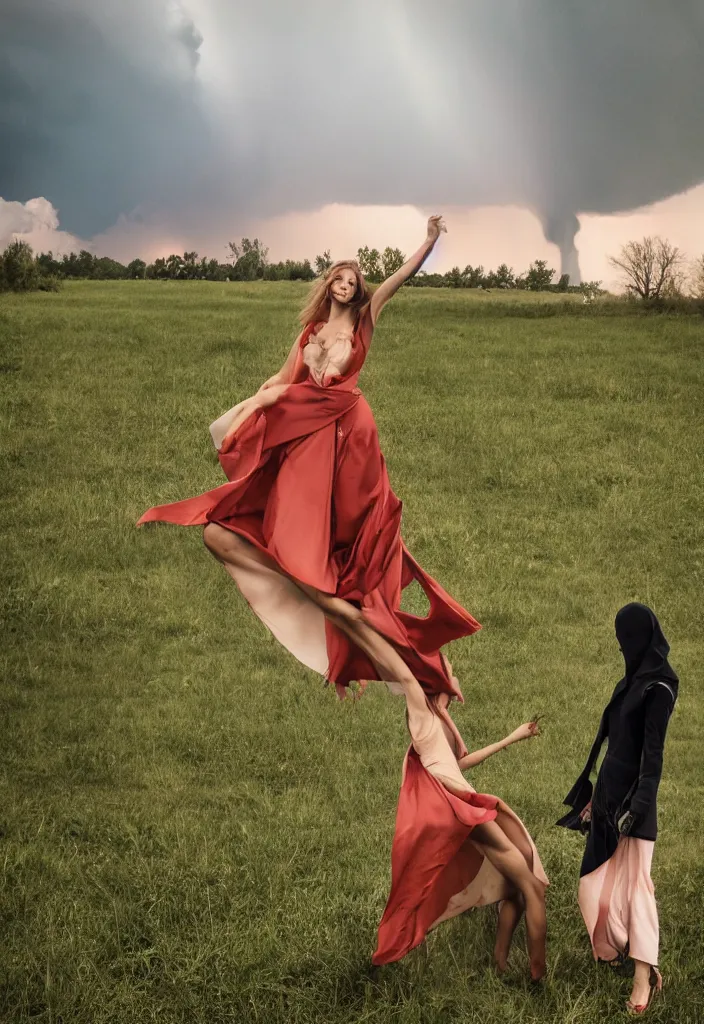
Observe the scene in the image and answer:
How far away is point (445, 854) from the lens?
215 inches

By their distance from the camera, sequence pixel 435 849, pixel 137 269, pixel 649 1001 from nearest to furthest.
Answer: pixel 435 849, pixel 649 1001, pixel 137 269

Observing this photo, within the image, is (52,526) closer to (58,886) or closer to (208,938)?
(58,886)

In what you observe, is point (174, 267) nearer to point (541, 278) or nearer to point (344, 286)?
point (541, 278)

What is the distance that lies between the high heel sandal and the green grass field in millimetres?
84

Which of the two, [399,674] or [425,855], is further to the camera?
[399,674]

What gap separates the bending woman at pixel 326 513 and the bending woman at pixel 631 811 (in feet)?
3.09

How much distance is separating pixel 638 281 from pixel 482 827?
83.5 feet

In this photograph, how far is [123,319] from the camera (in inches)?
916

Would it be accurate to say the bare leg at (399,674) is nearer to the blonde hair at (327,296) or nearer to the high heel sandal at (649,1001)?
the high heel sandal at (649,1001)

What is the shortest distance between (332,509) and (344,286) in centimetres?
119

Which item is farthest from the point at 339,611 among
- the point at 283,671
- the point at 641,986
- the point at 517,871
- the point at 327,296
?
the point at 283,671

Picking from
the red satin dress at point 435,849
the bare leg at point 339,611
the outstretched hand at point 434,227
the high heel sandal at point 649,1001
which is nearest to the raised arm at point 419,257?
the outstretched hand at point 434,227

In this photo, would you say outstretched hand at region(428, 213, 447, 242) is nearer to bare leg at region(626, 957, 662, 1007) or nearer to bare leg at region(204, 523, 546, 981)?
bare leg at region(204, 523, 546, 981)

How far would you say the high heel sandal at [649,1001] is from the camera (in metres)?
5.66
